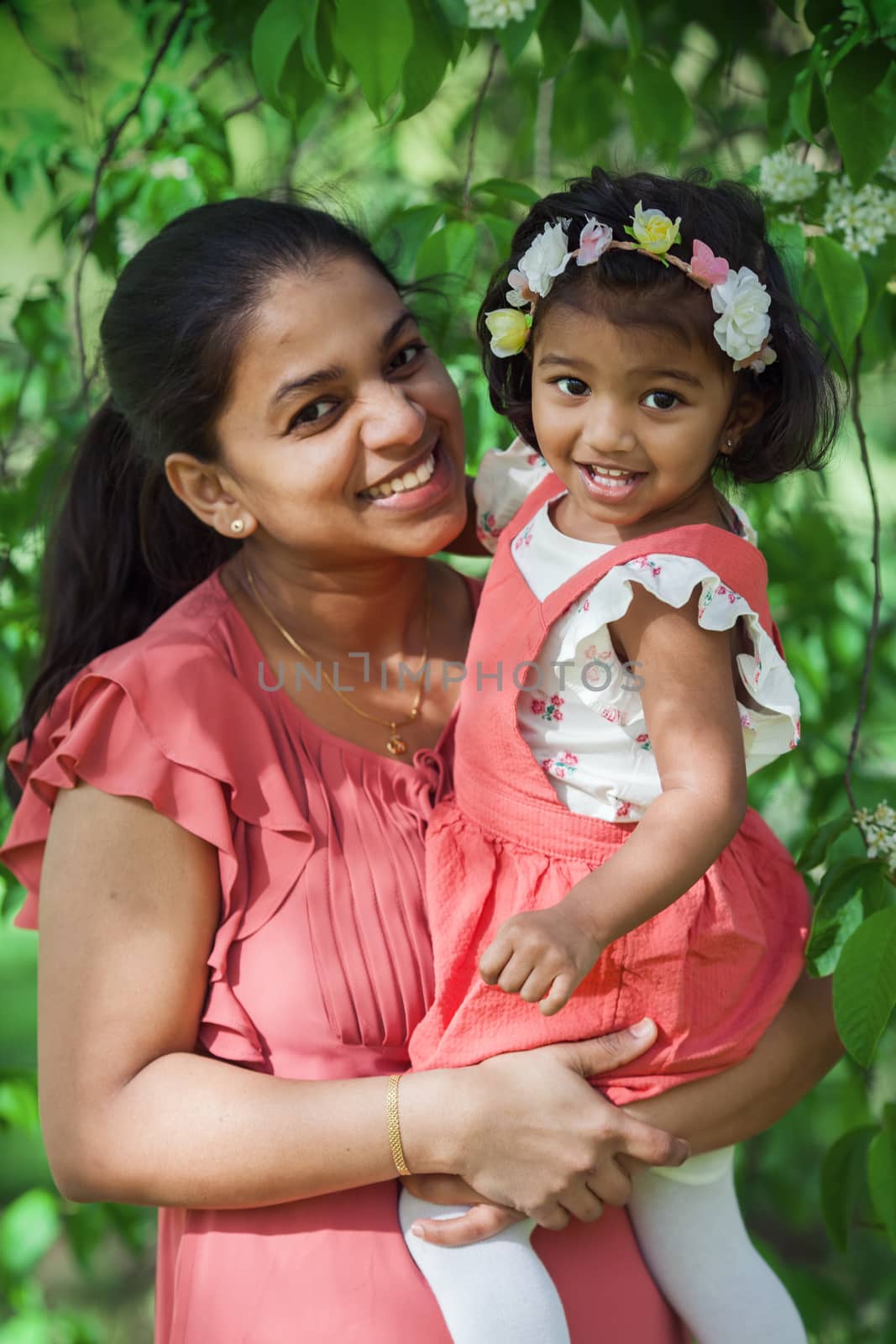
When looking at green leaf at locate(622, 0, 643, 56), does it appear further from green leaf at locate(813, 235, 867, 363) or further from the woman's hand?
the woman's hand

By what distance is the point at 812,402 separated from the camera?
1.38m

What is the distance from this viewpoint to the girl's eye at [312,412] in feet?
5.34

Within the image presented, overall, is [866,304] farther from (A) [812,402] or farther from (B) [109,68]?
(B) [109,68]

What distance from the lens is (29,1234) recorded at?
2.41 m

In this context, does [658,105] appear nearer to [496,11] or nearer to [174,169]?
[496,11]

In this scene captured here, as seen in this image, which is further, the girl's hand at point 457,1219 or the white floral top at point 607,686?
the girl's hand at point 457,1219

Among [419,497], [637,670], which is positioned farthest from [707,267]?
[419,497]

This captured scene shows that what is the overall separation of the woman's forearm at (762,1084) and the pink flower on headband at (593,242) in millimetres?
860

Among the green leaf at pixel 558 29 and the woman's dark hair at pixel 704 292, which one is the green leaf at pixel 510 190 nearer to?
the green leaf at pixel 558 29

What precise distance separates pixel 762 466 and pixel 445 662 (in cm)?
59

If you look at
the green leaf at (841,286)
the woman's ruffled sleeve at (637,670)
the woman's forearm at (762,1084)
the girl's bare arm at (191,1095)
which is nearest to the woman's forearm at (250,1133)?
the girl's bare arm at (191,1095)

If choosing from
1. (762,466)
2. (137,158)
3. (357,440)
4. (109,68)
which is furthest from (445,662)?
(109,68)

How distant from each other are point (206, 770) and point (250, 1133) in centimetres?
38

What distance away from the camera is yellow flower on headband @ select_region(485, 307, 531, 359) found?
4.65ft
